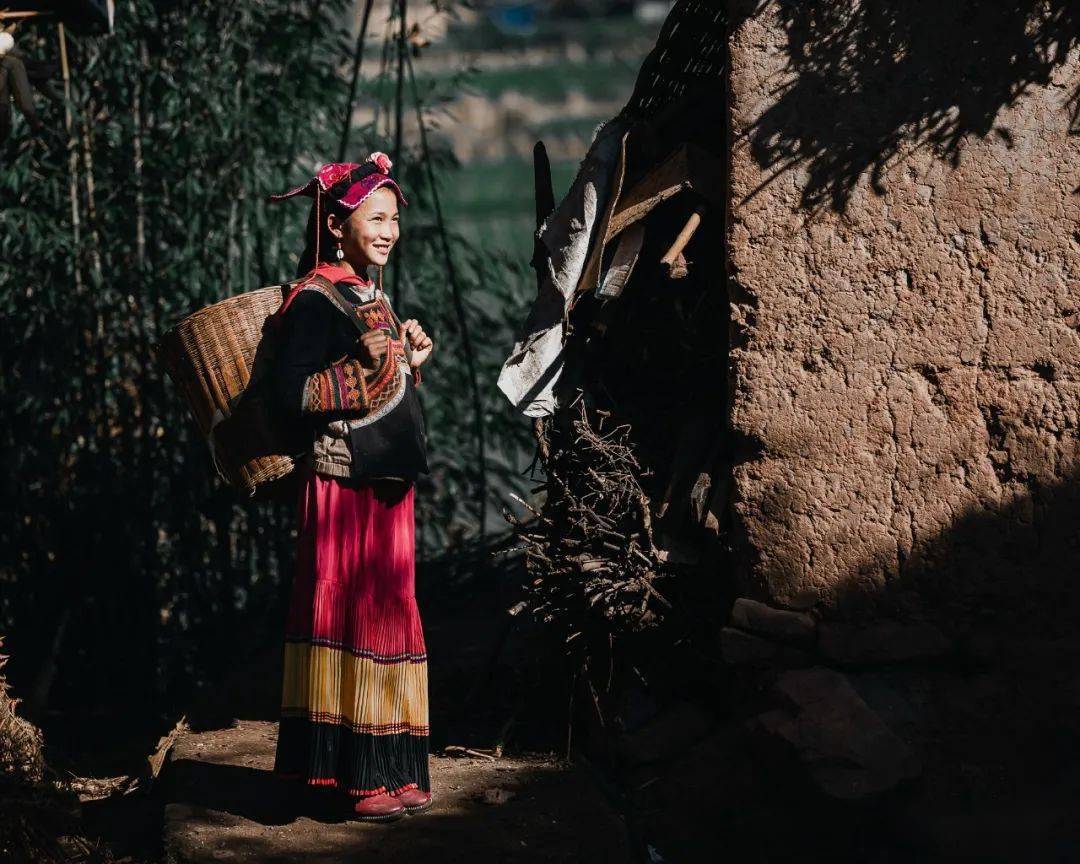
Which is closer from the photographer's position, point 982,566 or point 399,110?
point 982,566

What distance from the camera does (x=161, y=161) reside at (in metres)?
5.98

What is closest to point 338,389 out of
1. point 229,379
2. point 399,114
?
point 229,379

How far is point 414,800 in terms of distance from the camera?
3873 millimetres

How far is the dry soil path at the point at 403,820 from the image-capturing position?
3.68 meters

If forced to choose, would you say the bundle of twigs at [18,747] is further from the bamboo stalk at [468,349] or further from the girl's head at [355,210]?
the bamboo stalk at [468,349]

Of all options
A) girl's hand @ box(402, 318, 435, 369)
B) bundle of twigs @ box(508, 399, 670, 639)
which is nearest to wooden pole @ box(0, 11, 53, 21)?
girl's hand @ box(402, 318, 435, 369)

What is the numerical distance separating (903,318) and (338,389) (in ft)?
5.50

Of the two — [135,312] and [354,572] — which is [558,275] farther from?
[135,312]

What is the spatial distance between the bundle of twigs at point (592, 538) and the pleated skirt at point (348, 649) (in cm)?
70

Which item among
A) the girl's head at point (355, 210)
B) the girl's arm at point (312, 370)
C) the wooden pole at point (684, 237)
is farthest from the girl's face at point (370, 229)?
the wooden pole at point (684, 237)

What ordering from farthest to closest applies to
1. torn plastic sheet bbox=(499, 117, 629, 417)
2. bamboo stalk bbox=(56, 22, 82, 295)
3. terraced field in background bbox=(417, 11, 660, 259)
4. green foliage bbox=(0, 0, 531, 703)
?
terraced field in background bbox=(417, 11, 660, 259)
green foliage bbox=(0, 0, 531, 703)
bamboo stalk bbox=(56, 22, 82, 295)
torn plastic sheet bbox=(499, 117, 629, 417)

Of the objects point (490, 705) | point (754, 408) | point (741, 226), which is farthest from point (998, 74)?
point (490, 705)

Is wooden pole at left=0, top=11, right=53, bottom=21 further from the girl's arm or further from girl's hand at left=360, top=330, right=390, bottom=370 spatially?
girl's hand at left=360, top=330, right=390, bottom=370

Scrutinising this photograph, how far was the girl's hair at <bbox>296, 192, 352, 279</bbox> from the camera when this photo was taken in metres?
3.77
